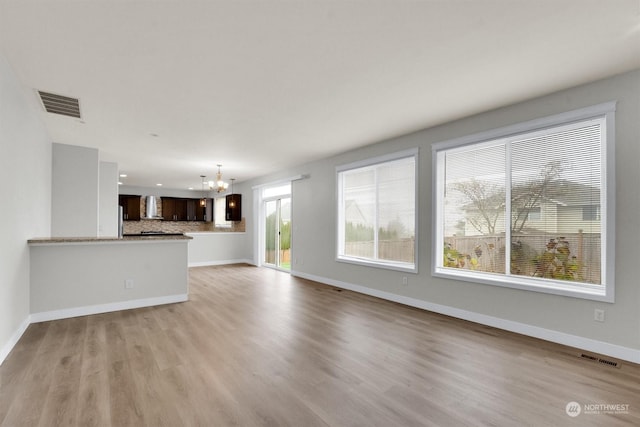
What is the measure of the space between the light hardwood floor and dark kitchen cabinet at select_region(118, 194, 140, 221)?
7629 mm

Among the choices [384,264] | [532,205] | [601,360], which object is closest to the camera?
[601,360]

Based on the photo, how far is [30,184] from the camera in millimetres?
3535

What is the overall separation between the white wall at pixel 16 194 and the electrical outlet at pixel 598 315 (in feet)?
17.5

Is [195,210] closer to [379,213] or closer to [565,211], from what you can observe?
[379,213]

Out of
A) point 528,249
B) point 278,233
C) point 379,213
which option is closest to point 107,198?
point 278,233

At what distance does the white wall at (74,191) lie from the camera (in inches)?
199

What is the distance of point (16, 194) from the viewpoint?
9.78ft

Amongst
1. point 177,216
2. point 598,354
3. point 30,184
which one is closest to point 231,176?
point 177,216

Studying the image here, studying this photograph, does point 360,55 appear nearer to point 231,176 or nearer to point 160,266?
point 160,266

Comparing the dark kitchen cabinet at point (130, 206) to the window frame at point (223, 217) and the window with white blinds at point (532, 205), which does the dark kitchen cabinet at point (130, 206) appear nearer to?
the window frame at point (223, 217)

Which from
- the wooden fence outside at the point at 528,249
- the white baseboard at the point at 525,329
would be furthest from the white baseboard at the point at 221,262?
the wooden fence outside at the point at 528,249

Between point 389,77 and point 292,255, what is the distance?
5070 millimetres

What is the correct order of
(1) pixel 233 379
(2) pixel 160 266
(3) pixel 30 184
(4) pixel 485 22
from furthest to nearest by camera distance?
(2) pixel 160 266 → (3) pixel 30 184 → (1) pixel 233 379 → (4) pixel 485 22

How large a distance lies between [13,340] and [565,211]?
568 centimetres
